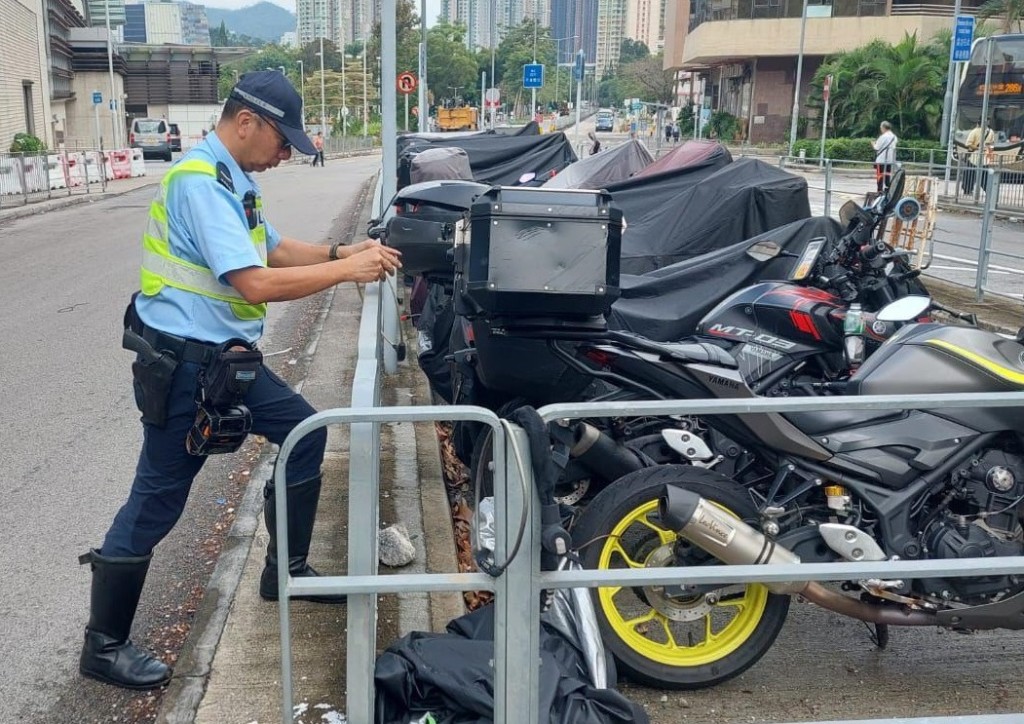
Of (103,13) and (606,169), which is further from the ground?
(103,13)

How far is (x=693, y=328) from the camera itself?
618 cm

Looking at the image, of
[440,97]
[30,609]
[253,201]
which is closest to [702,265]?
[253,201]

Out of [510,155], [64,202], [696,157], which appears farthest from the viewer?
[64,202]

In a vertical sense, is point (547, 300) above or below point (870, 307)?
above

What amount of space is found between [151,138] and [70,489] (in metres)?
47.0

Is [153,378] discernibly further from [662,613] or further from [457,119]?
[457,119]

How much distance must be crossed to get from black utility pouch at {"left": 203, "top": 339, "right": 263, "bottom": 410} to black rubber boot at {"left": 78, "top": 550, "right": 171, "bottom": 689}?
61cm

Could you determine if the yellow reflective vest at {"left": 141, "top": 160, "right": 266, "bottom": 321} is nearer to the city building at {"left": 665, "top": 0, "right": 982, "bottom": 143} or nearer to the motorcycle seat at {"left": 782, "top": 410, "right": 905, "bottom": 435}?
the motorcycle seat at {"left": 782, "top": 410, "right": 905, "bottom": 435}

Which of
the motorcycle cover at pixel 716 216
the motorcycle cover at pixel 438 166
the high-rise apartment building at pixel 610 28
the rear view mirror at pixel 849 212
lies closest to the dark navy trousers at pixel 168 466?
the rear view mirror at pixel 849 212

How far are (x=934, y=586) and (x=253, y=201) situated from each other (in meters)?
2.65

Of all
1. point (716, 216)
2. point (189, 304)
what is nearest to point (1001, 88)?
point (716, 216)

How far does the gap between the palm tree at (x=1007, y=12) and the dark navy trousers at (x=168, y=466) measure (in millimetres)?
40748

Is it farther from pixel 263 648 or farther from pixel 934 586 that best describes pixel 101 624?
pixel 934 586

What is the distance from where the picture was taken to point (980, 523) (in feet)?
12.2
